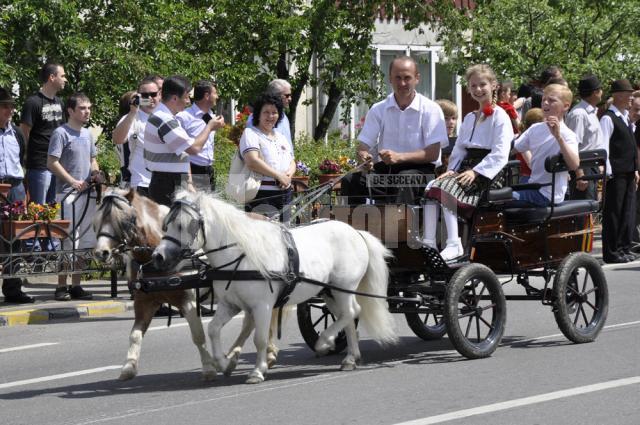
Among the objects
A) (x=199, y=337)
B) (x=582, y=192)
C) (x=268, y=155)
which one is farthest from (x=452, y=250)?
(x=582, y=192)

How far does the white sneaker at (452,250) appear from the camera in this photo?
34.1 ft

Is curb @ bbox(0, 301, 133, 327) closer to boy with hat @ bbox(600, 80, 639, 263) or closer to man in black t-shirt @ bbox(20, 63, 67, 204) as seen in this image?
man in black t-shirt @ bbox(20, 63, 67, 204)

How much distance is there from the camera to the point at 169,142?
11820 millimetres

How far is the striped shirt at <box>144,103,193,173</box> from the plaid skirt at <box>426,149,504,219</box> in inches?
100

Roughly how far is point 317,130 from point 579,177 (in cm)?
1632

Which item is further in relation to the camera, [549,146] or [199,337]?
[549,146]

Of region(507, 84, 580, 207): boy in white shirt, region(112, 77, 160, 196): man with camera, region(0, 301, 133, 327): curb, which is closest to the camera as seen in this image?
region(507, 84, 580, 207): boy in white shirt

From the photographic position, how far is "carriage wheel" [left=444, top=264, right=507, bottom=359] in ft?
32.8

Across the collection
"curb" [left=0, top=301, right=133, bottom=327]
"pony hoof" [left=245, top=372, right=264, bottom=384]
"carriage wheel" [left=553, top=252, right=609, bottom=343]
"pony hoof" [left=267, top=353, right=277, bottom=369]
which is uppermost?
"carriage wheel" [left=553, top=252, right=609, bottom=343]

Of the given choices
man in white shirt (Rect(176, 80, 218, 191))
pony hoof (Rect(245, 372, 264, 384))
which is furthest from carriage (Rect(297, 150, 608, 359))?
man in white shirt (Rect(176, 80, 218, 191))

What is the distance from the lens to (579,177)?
11.4 m

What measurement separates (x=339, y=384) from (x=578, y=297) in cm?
257

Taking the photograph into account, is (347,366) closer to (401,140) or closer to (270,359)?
(270,359)

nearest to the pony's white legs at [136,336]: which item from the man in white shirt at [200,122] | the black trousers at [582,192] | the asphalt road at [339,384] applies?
the asphalt road at [339,384]
